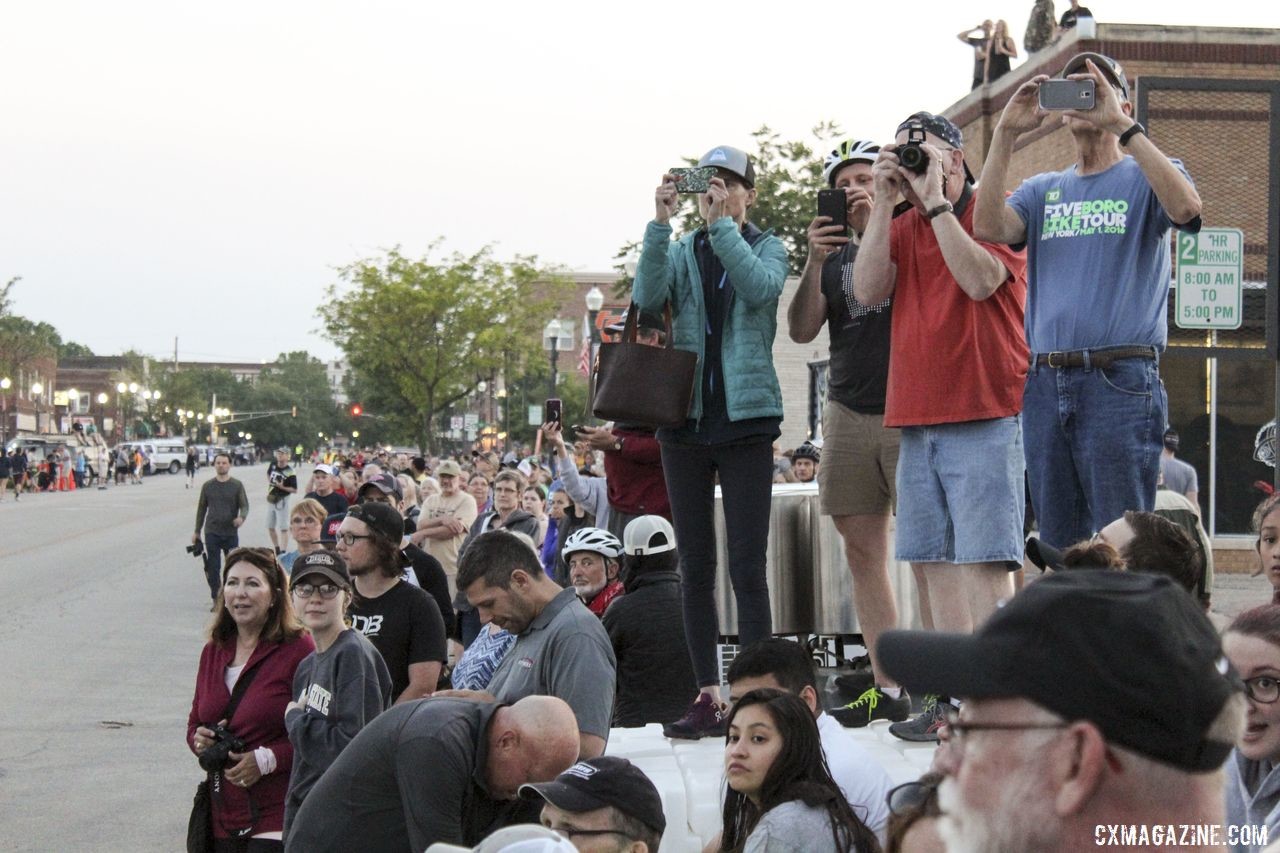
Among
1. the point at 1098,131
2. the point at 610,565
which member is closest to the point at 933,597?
the point at 1098,131

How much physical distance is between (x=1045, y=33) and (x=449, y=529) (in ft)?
56.8

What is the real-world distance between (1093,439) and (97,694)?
1145 centimetres


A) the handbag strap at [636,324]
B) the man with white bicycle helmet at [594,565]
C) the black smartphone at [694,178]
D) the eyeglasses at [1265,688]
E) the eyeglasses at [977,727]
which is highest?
the black smartphone at [694,178]

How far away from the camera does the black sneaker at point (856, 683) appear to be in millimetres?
6180

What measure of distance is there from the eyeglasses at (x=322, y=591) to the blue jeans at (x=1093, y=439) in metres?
3.04

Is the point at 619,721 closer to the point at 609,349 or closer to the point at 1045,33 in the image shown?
the point at 609,349

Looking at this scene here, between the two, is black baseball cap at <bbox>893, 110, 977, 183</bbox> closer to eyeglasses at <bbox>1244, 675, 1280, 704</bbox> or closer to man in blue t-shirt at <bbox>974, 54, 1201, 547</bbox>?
man in blue t-shirt at <bbox>974, 54, 1201, 547</bbox>

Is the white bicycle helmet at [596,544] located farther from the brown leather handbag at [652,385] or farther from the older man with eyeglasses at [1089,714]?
the older man with eyeglasses at [1089,714]

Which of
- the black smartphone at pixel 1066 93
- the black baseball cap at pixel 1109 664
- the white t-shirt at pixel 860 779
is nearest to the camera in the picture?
the black baseball cap at pixel 1109 664

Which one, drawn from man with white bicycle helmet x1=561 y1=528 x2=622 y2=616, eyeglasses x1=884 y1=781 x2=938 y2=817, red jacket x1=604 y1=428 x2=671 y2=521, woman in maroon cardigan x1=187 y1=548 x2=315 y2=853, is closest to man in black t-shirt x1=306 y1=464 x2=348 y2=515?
red jacket x1=604 y1=428 x2=671 y2=521

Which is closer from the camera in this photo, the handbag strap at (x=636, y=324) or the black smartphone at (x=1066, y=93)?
the black smartphone at (x=1066, y=93)

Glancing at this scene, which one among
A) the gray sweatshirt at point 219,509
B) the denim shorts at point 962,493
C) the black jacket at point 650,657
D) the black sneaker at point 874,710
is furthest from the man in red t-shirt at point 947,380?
the gray sweatshirt at point 219,509

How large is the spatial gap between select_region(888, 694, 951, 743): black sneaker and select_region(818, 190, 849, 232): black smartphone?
1.84 metres

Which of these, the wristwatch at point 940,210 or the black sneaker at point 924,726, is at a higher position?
the wristwatch at point 940,210
